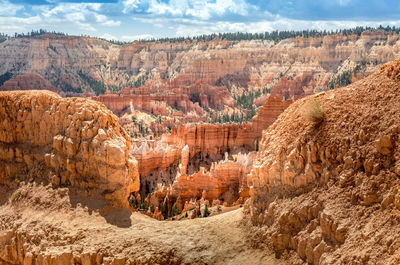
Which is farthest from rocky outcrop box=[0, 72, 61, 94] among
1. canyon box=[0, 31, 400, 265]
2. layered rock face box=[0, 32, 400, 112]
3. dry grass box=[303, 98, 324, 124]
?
dry grass box=[303, 98, 324, 124]

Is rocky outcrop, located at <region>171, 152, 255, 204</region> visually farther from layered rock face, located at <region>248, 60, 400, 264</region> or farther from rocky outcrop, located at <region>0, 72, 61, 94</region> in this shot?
rocky outcrop, located at <region>0, 72, 61, 94</region>

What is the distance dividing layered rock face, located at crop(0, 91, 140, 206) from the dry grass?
703 centimetres

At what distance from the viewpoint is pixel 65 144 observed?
50.3ft

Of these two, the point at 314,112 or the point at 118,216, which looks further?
the point at 118,216

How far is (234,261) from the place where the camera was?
1155 cm

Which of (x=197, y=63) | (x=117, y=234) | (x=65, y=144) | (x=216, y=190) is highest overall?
(x=197, y=63)

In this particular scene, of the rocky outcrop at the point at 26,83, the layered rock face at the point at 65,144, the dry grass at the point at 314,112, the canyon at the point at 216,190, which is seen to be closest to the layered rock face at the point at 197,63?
the rocky outcrop at the point at 26,83

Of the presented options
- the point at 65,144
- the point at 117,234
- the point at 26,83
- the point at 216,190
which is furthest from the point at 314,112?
the point at 26,83

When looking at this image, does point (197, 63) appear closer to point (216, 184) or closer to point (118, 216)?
point (216, 184)

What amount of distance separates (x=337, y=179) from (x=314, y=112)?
7.13ft

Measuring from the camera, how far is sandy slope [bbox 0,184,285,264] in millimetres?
12086

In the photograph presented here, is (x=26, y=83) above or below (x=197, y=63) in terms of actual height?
below

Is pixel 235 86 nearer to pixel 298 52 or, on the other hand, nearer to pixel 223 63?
pixel 223 63

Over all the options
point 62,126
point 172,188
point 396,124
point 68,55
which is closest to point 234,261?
point 396,124
